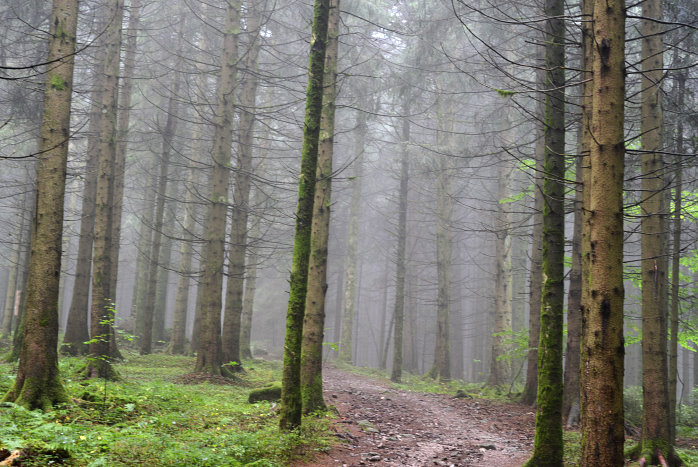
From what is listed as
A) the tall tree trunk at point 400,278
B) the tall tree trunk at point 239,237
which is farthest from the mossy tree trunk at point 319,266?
the tall tree trunk at point 400,278

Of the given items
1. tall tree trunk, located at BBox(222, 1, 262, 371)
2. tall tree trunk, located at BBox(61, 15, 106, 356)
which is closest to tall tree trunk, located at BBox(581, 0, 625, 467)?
tall tree trunk, located at BBox(222, 1, 262, 371)

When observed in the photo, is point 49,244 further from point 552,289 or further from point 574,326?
point 574,326

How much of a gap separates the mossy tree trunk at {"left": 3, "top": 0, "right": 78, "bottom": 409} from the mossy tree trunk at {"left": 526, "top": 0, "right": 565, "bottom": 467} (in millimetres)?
6606

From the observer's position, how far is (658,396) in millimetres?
7816

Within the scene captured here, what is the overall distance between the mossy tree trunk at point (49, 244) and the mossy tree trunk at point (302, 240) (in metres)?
3.20

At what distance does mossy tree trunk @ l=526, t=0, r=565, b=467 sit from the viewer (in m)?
6.31

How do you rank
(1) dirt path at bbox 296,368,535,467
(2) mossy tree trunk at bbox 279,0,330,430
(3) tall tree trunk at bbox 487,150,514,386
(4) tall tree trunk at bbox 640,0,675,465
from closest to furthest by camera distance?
(2) mossy tree trunk at bbox 279,0,330,430 < (1) dirt path at bbox 296,368,535,467 < (4) tall tree trunk at bbox 640,0,675,465 < (3) tall tree trunk at bbox 487,150,514,386

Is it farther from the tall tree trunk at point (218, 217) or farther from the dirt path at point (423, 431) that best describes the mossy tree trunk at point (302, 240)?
the tall tree trunk at point (218, 217)

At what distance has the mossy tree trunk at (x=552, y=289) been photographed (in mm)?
6309

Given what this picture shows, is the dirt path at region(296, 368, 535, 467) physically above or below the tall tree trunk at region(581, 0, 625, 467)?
below

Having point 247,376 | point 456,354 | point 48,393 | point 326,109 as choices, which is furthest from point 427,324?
point 48,393

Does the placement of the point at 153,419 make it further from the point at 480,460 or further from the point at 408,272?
the point at 408,272

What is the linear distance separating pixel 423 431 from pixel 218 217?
779 cm

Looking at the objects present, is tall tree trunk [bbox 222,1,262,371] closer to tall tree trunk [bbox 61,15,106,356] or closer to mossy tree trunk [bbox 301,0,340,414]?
tall tree trunk [bbox 61,15,106,356]
